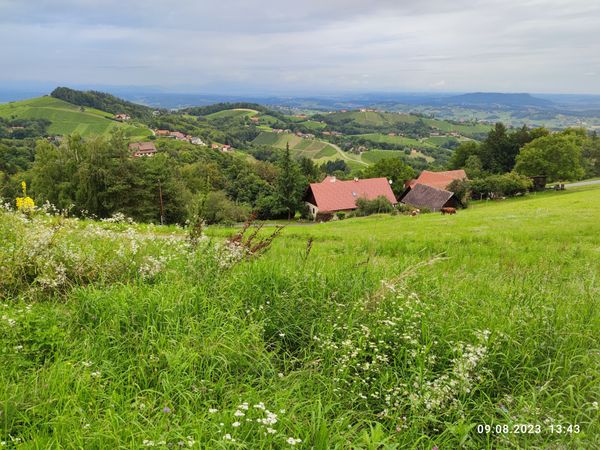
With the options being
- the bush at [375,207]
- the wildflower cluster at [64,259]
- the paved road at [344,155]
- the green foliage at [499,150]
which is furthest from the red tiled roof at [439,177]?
the paved road at [344,155]

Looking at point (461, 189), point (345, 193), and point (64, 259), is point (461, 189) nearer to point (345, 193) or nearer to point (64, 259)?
point (345, 193)

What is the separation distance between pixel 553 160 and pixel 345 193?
28984 mm

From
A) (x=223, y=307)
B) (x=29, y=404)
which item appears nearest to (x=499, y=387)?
(x=223, y=307)

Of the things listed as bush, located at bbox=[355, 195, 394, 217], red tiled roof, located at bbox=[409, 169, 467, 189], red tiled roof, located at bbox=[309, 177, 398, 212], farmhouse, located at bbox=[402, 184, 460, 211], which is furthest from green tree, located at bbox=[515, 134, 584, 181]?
bush, located at bbox=[355, 195, 394, 217]

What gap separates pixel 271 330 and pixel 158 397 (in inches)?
56.9

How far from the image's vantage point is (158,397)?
3.39 m

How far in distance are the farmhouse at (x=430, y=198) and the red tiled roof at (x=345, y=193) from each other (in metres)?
2.65

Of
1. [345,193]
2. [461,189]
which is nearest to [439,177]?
[461,189]

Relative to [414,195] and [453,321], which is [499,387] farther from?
[414,195]

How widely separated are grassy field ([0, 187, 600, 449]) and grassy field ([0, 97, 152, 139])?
508 ft

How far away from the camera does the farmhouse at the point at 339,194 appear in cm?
5450

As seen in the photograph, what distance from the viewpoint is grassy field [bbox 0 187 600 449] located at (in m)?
2.96

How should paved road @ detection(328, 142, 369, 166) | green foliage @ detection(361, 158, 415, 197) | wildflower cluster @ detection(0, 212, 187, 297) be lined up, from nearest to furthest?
wildflower cluster @ detection(0, 212, 187, 297), green foliage @ detection(361, 158, 415, 197), paved road @ detection(328, 142, 369, 166)

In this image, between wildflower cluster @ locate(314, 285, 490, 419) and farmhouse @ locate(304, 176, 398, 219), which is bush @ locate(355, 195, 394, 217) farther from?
wildflower cluster @ locate(314, 285, 490, 419)
